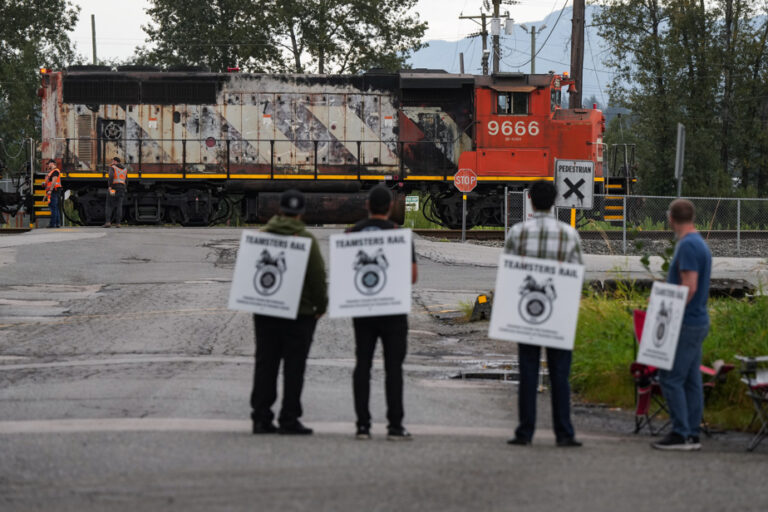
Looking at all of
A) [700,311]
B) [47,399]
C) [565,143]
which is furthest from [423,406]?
[565,143]

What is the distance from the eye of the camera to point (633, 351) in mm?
11203

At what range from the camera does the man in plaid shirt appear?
799 cm

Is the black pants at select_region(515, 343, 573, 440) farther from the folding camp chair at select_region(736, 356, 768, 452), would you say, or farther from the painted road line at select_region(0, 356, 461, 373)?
the painted road line at select_region(0, 356, 461, 373)

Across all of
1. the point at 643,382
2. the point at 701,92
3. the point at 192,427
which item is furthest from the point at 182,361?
the point at 701,92

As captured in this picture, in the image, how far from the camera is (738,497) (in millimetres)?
6504

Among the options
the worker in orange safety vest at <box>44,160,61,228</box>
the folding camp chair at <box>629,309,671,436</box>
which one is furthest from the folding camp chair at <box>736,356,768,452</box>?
the worker in orange safety vest at <box>44,160,61,228</box>

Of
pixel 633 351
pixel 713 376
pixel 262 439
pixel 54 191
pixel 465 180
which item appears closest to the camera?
pixel 262 439

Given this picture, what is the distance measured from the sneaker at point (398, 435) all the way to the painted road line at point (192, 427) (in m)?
0.37

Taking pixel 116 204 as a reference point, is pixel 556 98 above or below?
above

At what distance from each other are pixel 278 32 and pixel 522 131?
2533 centimetres

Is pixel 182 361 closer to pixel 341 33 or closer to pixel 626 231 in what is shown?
pixel 626 231

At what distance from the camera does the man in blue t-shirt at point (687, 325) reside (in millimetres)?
7957

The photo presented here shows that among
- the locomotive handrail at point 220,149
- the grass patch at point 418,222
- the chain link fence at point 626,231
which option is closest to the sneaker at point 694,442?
the chain link fence at point 626,231

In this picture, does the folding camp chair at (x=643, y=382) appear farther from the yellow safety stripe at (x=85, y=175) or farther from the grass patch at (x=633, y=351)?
the yellow safety stripe at (x=85, y=175)
